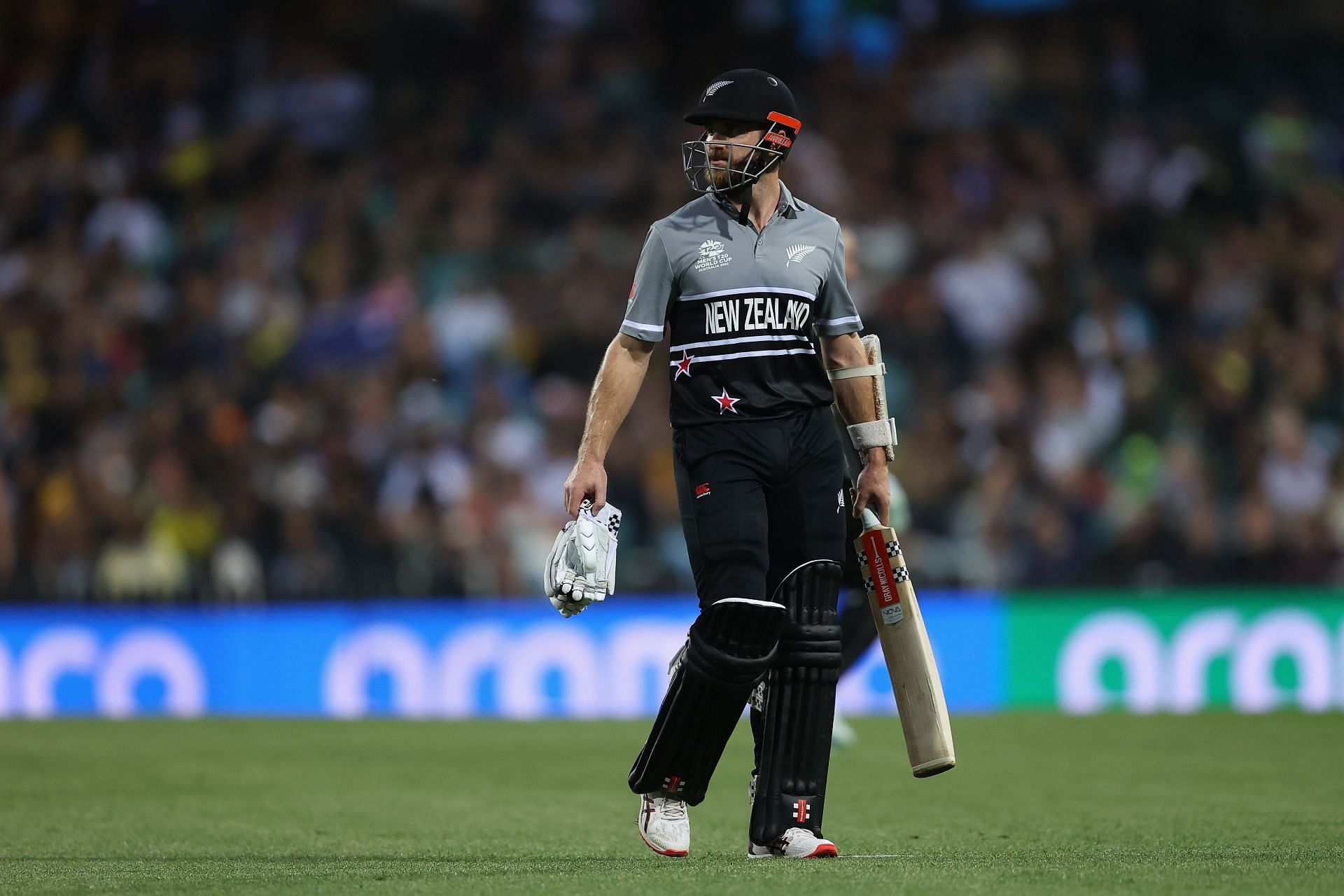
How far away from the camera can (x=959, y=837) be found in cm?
620

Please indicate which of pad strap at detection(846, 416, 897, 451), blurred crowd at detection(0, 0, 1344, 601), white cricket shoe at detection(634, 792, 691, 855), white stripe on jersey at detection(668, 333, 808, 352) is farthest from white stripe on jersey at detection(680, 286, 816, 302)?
blurred crowd at detection(0, 0, 1344, 601)

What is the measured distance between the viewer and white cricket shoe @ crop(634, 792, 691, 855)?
559cm

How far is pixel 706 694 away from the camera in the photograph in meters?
5.47

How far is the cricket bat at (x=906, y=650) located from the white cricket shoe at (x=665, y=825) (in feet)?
2.28

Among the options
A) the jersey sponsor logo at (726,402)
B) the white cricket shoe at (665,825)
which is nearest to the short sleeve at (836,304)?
the jersey sponsor logo at (726,402)

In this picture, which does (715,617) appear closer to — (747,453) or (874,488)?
(747,453)

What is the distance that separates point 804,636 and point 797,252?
1.11 meters

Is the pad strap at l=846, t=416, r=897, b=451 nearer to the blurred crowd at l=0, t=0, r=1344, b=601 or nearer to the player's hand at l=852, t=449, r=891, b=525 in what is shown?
the player's hand at l=852, t=449, r=891, b=525

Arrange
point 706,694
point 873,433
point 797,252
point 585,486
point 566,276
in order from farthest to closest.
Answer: point 566,276, point 873,433, point 797,252, point 706,694, point 585,486

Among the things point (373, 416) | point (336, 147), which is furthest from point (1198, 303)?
point (336, 147)

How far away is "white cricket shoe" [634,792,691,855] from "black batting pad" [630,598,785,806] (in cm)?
4

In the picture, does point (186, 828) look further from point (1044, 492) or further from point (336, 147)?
point (336, 147)

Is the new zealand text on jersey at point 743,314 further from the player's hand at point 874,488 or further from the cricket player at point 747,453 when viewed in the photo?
the player's hand at point 874,488

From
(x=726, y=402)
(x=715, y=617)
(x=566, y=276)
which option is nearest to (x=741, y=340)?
(x=726, y=402)
